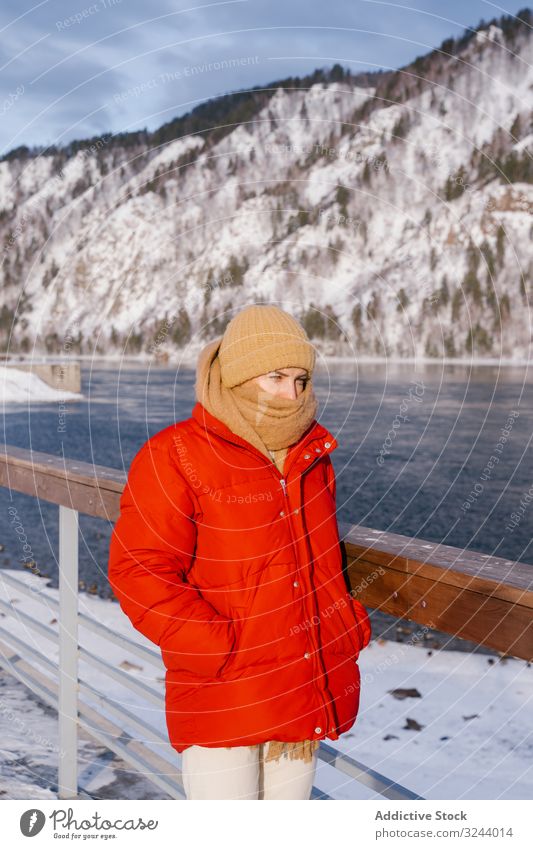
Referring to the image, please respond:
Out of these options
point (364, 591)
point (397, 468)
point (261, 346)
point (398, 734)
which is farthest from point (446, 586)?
point (397, 468)

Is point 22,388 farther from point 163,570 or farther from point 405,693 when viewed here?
point 163,570

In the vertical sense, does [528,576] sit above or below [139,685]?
above

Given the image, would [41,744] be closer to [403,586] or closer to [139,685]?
[139,685]

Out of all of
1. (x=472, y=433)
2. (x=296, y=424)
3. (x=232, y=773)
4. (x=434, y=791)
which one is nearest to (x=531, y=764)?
(x=434, y=791)

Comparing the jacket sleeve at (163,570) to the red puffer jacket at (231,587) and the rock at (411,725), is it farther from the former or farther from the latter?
the rock at (411,725)

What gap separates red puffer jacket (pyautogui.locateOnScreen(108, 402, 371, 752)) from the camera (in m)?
1.88

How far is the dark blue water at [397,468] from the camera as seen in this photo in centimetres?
1477

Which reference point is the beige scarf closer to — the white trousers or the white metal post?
the white trousers

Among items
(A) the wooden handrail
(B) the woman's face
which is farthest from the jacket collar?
(A) the wooden handrail

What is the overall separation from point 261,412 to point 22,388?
214 feet

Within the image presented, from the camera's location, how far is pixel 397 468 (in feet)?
98.1

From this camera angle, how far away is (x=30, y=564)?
38.5 feet

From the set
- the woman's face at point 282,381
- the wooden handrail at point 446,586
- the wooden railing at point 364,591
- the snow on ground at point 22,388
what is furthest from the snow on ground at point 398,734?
the snow on ground at point 22,388

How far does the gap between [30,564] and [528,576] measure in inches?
426
